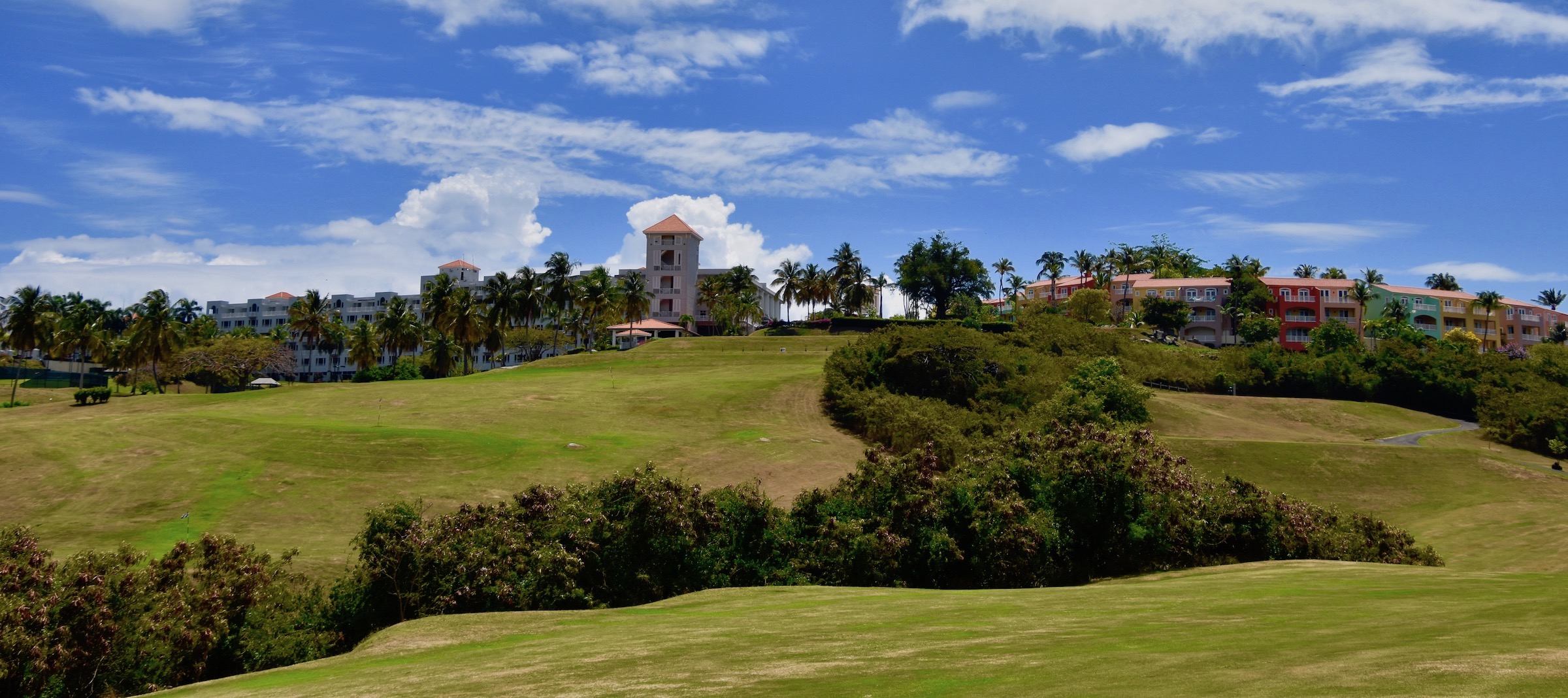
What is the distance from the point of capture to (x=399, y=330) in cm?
10919

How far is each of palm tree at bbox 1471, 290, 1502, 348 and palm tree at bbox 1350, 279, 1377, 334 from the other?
14.5 meters

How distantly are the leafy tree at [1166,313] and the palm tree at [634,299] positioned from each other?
74608 mm

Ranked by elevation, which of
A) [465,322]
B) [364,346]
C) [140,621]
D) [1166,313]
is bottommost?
[140,621]

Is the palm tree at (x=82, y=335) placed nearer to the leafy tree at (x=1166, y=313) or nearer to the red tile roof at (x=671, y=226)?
the red tile roof at (x=671, y=226)

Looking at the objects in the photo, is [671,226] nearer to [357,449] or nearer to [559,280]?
[559,280]

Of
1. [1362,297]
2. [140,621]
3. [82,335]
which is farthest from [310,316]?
[1362,297]

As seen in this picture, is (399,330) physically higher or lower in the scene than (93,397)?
higher

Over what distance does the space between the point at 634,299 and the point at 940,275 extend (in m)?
46.2

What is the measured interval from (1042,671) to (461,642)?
1220 cm

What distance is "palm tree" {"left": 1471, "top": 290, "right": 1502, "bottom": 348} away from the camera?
138 meters

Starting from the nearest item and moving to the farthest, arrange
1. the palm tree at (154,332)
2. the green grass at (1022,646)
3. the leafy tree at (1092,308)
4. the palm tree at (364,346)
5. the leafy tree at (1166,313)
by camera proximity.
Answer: the green grass at (1022,646)
the palm tree at (154,332)
the palm tree at (364,346)
the leafy tree at (1092,308)
the leafy tree at (1166,313)

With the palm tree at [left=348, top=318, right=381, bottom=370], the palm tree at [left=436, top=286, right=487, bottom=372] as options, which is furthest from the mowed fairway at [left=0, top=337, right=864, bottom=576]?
the palm tree at [left=348, top=318, right=381, bottom=370]

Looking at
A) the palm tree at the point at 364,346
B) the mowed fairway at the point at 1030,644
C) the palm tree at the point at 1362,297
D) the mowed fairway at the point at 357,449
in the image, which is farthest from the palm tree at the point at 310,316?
the palm tree at the point at 1362,297

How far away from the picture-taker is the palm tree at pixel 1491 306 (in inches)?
5438
